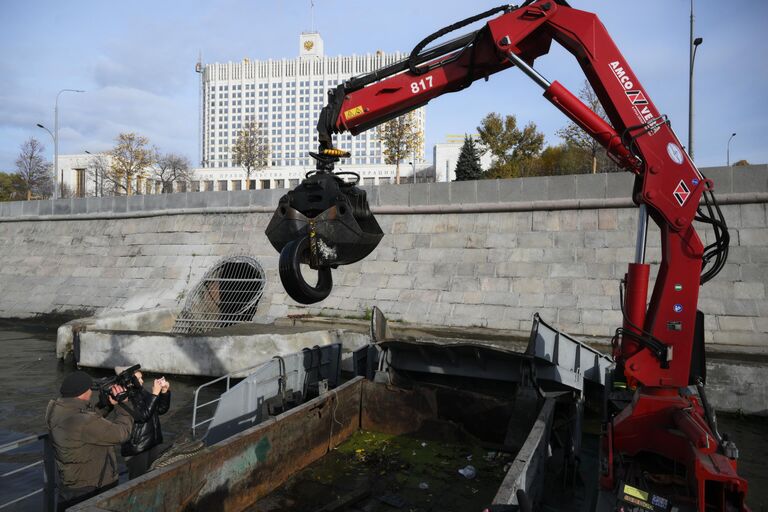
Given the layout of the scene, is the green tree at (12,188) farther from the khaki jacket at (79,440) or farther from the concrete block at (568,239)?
the khaki jacket at (79,440)

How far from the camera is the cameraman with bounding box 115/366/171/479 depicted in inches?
213

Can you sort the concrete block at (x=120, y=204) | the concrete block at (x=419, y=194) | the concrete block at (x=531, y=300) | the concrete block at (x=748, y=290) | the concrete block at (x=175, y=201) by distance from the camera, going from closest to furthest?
the concrete block at (x=748, y=290) < the concrete block at (x=531, y=300) < the concrete block at (x=419, y=194) < the concrete block at (x=175, y=201) < the concrete block at (x=120, y=204)

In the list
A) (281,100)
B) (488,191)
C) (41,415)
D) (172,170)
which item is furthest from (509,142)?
(281,100)

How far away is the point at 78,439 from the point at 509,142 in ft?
109

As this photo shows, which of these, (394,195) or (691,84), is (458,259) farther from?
(691,84)

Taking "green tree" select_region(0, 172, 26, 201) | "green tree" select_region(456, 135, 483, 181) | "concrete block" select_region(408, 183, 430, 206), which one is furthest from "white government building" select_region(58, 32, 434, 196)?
"concrete block" select_region(408, 183, 430, 206)

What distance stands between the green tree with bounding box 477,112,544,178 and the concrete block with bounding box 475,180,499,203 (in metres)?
19.5

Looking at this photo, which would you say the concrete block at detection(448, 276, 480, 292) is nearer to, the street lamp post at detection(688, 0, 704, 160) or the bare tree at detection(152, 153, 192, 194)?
the street lamp post at detection(688, 0, 704, 160)

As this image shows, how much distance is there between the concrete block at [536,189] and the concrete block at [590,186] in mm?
740

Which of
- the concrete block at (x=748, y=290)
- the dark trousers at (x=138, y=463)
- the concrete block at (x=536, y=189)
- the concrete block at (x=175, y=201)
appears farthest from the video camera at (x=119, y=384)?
the concrete block at (x=175, y=201)

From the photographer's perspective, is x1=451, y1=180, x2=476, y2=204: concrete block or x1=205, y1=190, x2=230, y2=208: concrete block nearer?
x1=451, y1=180, x2=476, y2=204: concrete block

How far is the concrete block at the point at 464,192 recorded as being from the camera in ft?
48.9

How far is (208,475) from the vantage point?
15.5ft

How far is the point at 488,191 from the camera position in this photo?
14695mm
